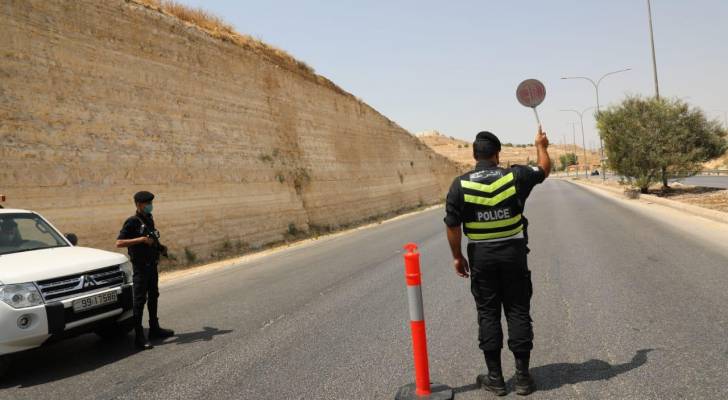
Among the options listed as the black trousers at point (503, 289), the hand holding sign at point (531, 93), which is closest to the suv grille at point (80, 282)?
the black trousers at point (503, 289)

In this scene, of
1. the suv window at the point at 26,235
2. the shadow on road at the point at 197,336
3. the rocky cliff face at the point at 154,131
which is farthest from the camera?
the rocky cliff face at the point at 154,131

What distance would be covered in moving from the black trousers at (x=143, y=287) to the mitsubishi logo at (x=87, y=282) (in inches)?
20.3

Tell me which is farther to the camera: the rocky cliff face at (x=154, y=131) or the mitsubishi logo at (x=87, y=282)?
the rocky cliff face at (x=154, y=131)

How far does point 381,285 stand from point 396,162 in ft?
111

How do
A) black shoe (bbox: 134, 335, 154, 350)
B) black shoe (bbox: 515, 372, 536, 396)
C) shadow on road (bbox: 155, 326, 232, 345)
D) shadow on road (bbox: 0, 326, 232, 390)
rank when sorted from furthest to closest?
1. shadow on road (bbox: 155, 326, 232, 345)
2. black shoe (bbox: 134, 335, 154, 350)
3. shadow on road (bbox: 0, 326, 232, 390)
4. black shoe (bbox: 515, 372, 536, 396)

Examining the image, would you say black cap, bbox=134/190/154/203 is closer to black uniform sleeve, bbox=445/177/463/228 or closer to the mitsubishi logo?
the mitsubishi logo

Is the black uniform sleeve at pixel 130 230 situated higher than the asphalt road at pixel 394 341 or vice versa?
the black uniform sleeve at pixel 130 230

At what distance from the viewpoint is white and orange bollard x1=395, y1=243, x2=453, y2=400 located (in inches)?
146

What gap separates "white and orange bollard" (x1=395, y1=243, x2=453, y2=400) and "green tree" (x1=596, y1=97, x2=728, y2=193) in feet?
91.7

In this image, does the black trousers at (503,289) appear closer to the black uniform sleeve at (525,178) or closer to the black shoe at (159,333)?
the black uniform sleeve at (525,178)

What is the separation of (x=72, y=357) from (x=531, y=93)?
19.1 feet

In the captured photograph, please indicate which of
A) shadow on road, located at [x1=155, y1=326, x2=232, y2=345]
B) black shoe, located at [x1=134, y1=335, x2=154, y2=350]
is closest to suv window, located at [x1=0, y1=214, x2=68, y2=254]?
black shoe, located at [x1=134, y1=335, x2=154, y2=350]

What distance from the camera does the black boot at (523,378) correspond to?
3.86 metres

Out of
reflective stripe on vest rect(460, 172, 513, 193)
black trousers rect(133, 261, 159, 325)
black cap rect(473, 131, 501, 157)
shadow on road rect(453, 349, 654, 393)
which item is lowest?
shadow on road rect(453, 349, 654, 393)
